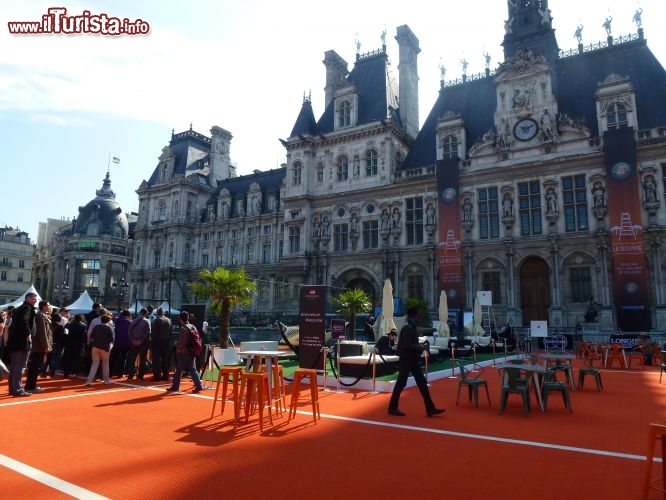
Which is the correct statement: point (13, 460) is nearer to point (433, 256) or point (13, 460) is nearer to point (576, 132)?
point (433, 256)

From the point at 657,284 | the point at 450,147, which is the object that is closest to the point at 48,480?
the point at 657,284

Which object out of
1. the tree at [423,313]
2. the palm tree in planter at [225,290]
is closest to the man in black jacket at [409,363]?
the palm tree in planter at [225,290]

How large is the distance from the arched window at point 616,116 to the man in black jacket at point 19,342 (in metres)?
32.8

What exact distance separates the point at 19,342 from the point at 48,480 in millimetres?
6535

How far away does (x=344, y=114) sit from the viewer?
41344 mm

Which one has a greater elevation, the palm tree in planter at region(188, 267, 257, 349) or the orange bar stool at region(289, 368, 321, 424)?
the palm tree in planter at region(188, 267, 257, 349)

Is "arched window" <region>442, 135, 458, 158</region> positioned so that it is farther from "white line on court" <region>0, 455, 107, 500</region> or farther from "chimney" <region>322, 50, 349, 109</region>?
"white line on court" <region>0, 455, 107, 500</region>

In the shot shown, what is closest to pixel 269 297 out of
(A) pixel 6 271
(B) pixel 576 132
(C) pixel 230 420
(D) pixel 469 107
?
(D) pixel 469 107

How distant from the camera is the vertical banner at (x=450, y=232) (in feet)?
105

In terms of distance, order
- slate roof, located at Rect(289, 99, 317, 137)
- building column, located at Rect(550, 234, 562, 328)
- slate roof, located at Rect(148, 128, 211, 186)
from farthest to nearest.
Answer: slate roof, located at Rect(148, 128, 211, 186) → slate roof, located at Rect(289, 99, 317, 137) → building column, located at Rect(550, 234, 562, 328)

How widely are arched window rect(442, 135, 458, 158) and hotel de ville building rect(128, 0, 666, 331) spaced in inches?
3.5

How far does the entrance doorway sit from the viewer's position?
30.4m

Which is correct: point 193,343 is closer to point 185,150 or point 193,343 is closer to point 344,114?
point 344,114

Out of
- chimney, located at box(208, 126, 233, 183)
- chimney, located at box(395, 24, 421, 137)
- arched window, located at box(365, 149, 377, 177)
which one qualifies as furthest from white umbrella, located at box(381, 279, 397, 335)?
chimney, located at box(208, 126, 233, 183)
